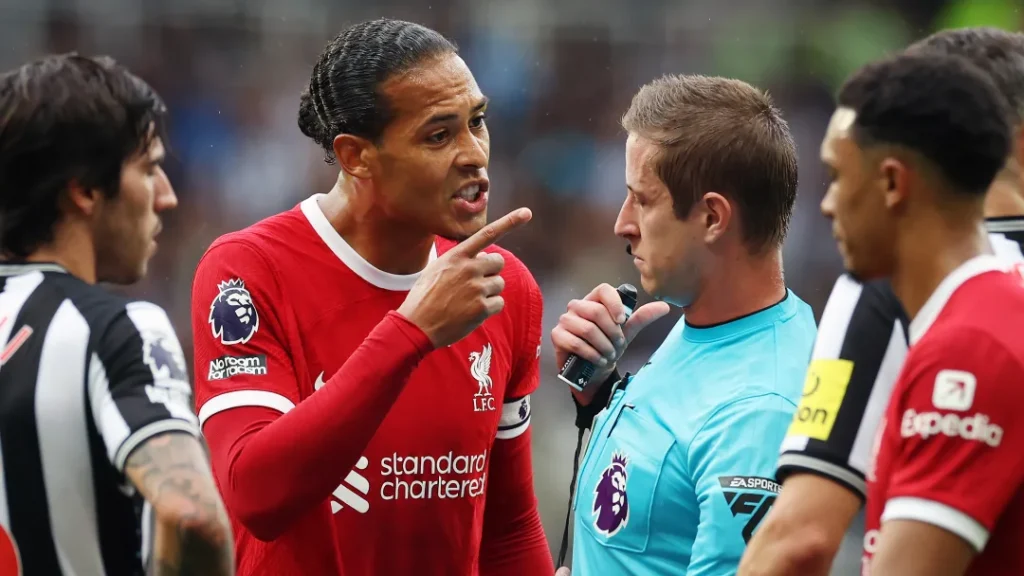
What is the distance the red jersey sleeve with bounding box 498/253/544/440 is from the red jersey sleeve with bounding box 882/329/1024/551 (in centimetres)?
153

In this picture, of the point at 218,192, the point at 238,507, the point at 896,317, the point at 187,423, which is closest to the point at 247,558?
the point at 238,507

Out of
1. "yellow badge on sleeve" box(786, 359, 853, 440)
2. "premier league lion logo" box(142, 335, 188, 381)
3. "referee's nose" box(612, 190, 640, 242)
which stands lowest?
"premier league lion logo" box(142, 335, 188, 381)

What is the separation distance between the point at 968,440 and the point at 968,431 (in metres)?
0.01

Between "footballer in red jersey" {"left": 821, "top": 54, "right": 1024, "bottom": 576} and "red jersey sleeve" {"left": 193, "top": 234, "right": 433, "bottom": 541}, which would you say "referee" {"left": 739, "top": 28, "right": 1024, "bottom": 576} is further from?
"red jersey sleeve" {"left": 193, "top": 234, "right": 433, "bottom": 541}

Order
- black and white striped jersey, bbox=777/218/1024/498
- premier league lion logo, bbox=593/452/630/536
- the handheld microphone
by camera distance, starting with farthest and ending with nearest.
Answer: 1. the handheld microphone
2. premier league lion logo, bbox=593/452/630/536
3. black and white striped jersey, bbox=777/218/1024/498

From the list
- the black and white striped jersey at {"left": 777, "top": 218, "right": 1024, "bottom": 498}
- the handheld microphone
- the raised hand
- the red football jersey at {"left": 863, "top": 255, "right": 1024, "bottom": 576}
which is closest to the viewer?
the red football jersey at {"left": 863, "top": 255, "right": 1024, "bottom": 576}

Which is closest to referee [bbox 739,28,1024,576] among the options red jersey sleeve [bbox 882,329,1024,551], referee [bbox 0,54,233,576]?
red jersey sleeve [bbox 882,329,1024,551]

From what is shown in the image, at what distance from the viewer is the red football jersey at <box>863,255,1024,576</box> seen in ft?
5.34

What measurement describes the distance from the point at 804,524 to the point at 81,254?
1.27 m

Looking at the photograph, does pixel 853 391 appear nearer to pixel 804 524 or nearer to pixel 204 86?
pixel 804 524

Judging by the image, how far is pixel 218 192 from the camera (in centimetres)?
797

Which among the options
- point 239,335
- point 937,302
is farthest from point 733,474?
point 239,335

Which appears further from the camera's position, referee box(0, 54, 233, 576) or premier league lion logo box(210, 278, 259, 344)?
premier league lion logo box(210, 278, 259, 344)

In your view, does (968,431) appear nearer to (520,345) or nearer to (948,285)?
(948,285)
